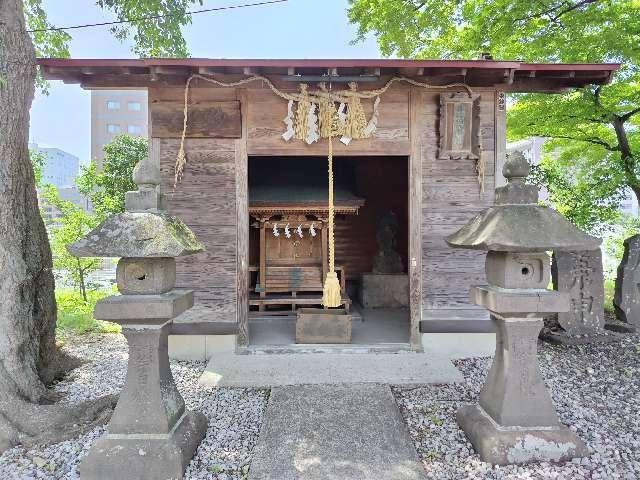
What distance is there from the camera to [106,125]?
39125mm

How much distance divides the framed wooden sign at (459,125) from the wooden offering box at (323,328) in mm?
2736

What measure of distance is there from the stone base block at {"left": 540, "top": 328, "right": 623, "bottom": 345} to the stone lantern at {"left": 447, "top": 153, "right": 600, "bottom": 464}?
2956 mm

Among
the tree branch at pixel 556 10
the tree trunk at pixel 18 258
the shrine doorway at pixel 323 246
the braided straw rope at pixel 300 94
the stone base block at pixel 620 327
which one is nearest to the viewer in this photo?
the tree trunk at pixel 18 258

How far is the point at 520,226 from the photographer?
2980 millimetres

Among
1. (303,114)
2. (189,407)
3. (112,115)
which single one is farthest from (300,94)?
(112,115)

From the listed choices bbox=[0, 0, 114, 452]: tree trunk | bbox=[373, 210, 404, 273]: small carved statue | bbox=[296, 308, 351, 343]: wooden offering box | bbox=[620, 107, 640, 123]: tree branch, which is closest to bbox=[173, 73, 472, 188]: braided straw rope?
bbox=[0, 0, 114, 452]: tree trunk

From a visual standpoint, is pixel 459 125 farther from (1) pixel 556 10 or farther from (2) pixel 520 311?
(1) pixel 556 10

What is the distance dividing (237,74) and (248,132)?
0.74 meters

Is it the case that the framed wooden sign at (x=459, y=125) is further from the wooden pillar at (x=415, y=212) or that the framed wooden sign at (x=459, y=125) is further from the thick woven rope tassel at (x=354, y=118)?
the thick woven rope tassel at (x=354, y=118)

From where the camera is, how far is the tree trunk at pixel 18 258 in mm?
3426

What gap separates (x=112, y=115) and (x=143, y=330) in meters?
43.3

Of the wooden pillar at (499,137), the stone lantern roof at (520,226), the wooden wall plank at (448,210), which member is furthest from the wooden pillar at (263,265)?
the stone lantern roof at (520,226)

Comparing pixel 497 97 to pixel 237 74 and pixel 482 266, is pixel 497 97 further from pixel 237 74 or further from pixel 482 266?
pixel 237 74

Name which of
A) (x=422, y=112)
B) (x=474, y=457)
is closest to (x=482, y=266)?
(x=422, y=112)
